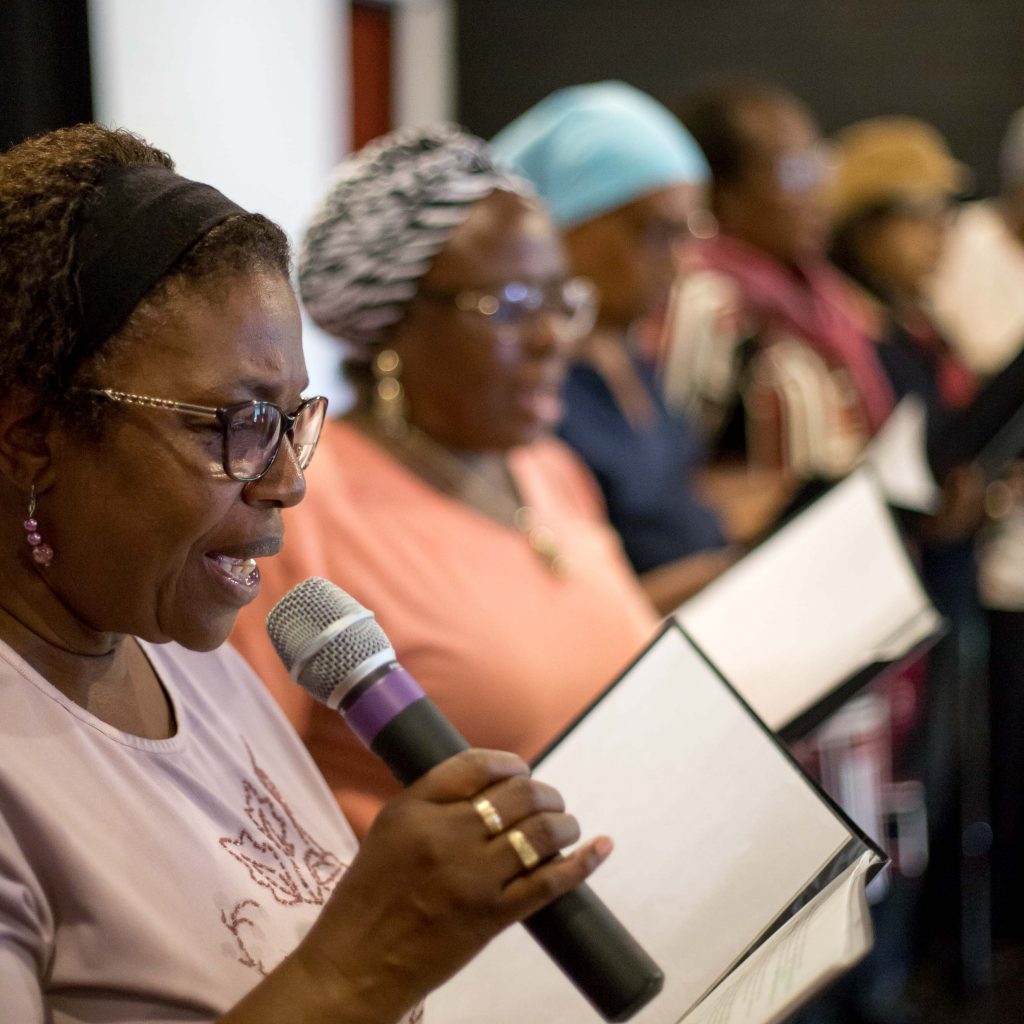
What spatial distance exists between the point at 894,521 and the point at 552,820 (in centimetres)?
109

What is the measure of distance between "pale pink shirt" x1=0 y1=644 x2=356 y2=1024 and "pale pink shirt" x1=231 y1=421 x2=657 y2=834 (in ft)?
0.99

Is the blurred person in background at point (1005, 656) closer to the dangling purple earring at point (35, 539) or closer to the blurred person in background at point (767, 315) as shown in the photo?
the blurred person in background at point (767, 315)

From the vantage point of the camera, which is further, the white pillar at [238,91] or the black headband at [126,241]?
the white pillar at [238,91]

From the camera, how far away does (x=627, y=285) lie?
8.19ft

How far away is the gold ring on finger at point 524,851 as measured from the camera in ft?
2.44

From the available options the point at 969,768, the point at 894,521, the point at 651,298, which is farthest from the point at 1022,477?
the point at 894,521

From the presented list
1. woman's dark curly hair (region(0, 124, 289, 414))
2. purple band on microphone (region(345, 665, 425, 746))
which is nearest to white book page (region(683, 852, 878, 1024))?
purple band on microphone (region(345, 665, 425, 746))

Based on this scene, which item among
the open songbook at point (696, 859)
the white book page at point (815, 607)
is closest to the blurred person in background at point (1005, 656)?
the white book page at point (815, 607)

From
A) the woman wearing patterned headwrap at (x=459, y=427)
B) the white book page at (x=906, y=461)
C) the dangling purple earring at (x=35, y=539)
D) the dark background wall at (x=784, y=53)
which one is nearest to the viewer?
the dangling purple earring at (x=35, y=539)

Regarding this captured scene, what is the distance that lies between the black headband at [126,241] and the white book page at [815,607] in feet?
2.99

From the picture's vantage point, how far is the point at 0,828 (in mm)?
776

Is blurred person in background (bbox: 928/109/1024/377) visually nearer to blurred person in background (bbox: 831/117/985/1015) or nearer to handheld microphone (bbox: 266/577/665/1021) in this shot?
blurred person in background (bbox: 831/117/985/1015)

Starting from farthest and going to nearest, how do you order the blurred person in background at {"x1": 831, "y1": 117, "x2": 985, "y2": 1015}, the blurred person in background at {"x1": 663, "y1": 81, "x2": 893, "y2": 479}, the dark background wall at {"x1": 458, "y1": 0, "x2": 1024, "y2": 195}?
the dark background wall at {"x1": 458, "y1": 0, "x2": 1024, "y2": 195} < the blurred person in background at {"x1": 831, "y1": 117, "x2": 985, "y2": 1015} < the blurred person in background at {"x1": 663, "y1": 81, "x2": 893, "y2": 479}

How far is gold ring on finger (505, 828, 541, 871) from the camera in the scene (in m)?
0.75
